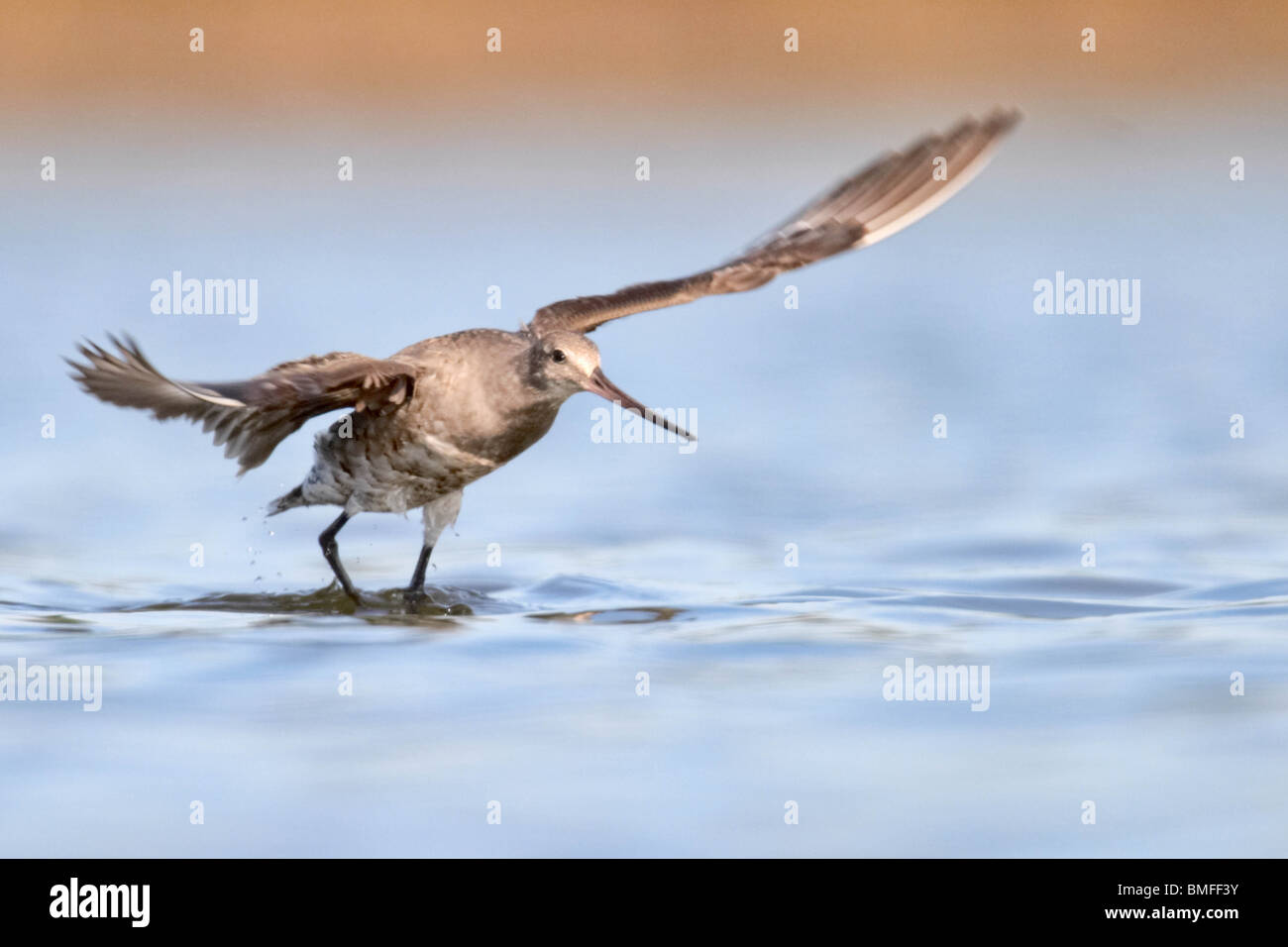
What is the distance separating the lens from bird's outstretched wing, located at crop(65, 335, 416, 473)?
7.32m

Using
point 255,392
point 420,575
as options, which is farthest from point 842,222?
point 255,392

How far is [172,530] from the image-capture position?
11.0m

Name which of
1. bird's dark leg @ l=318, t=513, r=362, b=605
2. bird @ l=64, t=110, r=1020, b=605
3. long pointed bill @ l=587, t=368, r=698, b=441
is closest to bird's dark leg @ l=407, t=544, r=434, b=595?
bird @ l=64, t=110, r=1020, b=605

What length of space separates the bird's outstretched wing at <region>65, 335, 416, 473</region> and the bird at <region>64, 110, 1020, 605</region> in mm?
12

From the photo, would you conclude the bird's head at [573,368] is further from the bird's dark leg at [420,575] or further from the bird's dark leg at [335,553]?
the bird's dark leg at [335,553]

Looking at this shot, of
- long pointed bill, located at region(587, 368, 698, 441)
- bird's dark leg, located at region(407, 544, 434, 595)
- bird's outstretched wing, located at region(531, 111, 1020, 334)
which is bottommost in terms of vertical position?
bird's dark leg, located at region(407, 544, 434, 595)

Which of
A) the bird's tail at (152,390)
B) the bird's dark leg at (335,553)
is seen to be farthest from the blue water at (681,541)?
the bird's tail at (152,390)

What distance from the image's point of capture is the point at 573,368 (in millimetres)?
8453

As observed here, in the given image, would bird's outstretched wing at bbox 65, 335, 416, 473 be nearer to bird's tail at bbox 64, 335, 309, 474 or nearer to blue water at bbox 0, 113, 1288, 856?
bird's tail at bbox 64, 335, 309, 474

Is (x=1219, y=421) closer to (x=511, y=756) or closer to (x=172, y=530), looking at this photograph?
(x=172, y=530)

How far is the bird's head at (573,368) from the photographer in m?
8.43

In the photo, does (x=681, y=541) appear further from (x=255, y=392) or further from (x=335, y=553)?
(x=255, y=392)

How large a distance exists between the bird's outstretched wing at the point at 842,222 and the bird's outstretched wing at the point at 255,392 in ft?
2.57

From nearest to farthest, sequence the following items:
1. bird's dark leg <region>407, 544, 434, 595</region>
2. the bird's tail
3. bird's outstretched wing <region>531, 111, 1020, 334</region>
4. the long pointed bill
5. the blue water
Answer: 1. the blue water
2. the bird's tail
3. the long pointed bill
4. bird's outstretched wing <region>531, 111, 1020, 334</region>
5. bird's dark leg <region>407, 544, 434, 595</region>
